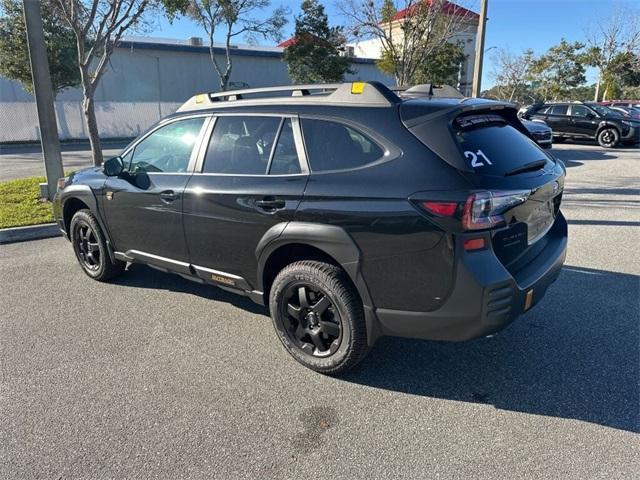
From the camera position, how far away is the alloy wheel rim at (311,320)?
307 centimetres

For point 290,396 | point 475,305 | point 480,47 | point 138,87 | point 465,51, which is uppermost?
point 465,51

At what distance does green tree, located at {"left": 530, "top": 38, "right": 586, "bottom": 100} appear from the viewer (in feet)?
124

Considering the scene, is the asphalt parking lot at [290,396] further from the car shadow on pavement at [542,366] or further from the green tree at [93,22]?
the green tree at [93,22]

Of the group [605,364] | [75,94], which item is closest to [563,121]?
[605,364]

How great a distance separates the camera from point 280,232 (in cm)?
310

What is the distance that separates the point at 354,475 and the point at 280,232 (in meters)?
1.50

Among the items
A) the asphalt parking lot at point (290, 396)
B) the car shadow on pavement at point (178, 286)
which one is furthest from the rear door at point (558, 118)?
the car shadow on pavement at point (178, 286)

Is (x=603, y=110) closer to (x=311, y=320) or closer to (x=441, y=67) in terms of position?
(x=441, y=67)

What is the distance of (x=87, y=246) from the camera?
4941 mm

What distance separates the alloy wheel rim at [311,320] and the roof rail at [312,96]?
1238 mm

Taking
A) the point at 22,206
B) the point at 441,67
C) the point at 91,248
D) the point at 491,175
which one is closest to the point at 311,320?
the point at 491,175

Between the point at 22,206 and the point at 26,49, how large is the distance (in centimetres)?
1542

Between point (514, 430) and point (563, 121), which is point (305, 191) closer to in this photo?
point (514, 430)

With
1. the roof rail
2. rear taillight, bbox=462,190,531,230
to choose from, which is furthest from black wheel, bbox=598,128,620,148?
rear taillight, bbox=462,190,531,230
